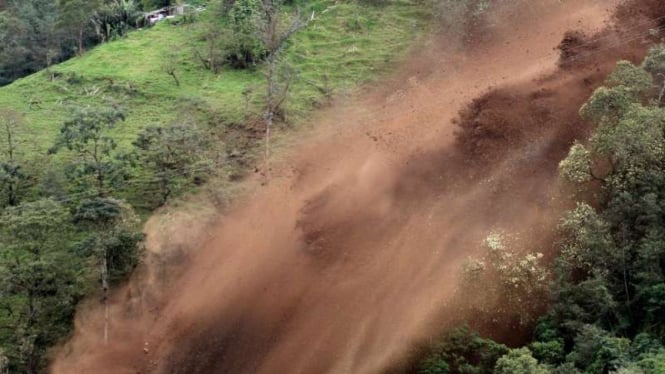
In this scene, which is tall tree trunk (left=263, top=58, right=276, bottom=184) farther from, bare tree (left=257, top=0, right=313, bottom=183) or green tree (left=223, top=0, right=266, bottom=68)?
green tree (left=223, top=0, right=266, bottom=68)

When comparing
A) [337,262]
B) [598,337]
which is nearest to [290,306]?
[337,262]

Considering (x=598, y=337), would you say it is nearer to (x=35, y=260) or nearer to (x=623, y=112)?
(x=623, y=112)

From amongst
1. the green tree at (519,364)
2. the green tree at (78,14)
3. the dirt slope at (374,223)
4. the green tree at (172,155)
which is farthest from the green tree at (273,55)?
the green tree at (519,364)

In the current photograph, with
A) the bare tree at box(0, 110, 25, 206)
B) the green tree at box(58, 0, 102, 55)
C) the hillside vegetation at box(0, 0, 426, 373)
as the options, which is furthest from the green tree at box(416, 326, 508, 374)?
the green tree at box(58, 0, 102, 55)

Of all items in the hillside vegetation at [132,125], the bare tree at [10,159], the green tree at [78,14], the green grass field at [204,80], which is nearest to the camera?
the hillside vegetation at [132,125]

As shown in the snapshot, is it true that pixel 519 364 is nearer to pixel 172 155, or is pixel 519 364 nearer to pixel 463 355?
pixel 463 355

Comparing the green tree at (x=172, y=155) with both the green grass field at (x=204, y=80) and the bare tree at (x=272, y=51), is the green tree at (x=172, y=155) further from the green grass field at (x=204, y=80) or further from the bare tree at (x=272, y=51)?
the bare tree at (x=272, y=51)
